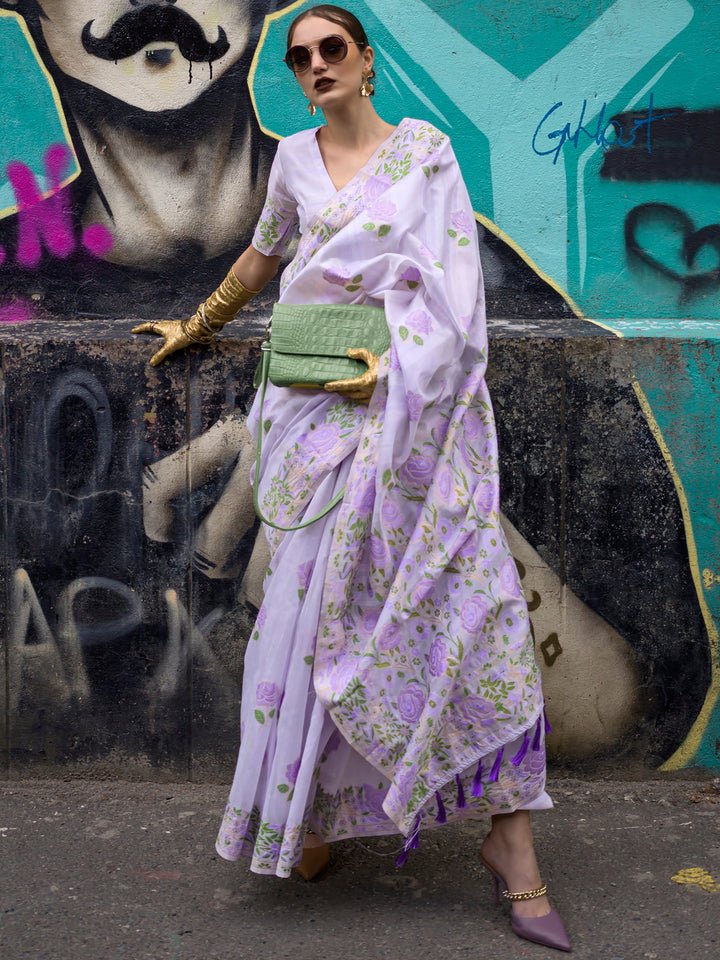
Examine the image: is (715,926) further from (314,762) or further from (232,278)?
(232,278)

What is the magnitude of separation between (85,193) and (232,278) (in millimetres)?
947

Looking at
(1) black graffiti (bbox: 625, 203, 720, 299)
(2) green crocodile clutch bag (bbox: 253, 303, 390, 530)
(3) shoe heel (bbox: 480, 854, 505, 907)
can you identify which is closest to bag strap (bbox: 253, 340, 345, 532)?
(2) green crocodile clutch bag (bbox: 253, 303, 390, 530)

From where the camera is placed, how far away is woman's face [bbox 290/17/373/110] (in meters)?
2.17

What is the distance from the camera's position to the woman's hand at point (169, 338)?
2807 mm

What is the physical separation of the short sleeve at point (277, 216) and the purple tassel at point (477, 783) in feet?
4.42

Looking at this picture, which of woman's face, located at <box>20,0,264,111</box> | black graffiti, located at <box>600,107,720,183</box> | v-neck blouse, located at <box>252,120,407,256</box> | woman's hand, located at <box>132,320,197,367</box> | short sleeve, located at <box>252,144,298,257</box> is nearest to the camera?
v-neck blouse, located at <box>252,120,407,256</box>

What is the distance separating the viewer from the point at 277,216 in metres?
2.44

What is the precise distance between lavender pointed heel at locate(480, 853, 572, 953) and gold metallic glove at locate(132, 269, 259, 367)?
1.57m

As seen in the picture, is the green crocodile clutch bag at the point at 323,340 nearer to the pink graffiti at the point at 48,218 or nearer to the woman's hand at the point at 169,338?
the woman's hand at the point at 169,338

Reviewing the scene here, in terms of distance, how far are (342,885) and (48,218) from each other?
Result: 224 centimetres

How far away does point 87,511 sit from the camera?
2.93 m

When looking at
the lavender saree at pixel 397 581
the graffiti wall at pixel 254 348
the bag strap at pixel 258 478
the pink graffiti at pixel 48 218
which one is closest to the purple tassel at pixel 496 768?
the lavender saree at pixel 397 581

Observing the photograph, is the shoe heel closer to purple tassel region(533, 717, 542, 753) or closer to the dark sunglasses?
purple tassel region(533, 717, 542, 753)

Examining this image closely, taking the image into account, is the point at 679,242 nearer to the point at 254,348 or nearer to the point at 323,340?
the point at 254,348
